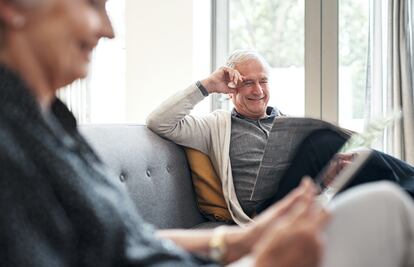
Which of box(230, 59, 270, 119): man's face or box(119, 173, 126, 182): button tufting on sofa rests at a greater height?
box(230, 59, 270, 119): man's face

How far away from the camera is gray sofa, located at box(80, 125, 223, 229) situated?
75.6 inches

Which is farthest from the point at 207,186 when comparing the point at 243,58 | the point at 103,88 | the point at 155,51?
the point at 103,88

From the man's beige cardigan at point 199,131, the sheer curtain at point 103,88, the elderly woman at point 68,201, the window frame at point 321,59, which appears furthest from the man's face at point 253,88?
the elderly woman at point 68,201

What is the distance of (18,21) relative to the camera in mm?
809

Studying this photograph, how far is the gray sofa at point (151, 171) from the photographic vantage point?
1919 millimetres

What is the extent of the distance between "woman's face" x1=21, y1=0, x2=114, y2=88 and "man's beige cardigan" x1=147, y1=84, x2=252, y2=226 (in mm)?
Answer: 1392

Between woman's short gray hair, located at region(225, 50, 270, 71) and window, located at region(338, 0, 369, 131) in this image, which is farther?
window, located at region(338, 0, 369, 131)

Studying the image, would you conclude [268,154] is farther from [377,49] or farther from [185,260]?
[377,49]

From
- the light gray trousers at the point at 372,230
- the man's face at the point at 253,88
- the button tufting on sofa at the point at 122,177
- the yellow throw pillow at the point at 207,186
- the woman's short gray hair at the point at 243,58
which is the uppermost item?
the woman's short gray hair at the point at 243,58

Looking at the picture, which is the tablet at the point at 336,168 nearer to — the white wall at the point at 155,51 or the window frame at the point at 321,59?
the window frame at the point at 321,59

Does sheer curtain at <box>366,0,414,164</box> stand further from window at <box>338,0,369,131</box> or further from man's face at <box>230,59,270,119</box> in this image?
man's face at <box>230,59,270,119</box>

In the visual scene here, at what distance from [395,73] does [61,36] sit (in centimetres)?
241

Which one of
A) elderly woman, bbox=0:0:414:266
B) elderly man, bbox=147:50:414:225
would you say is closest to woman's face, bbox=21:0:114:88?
elderly woman, bbox=0:0:414:266

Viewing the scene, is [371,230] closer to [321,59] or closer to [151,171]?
[151,171]
